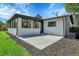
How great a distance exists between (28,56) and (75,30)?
4096mm

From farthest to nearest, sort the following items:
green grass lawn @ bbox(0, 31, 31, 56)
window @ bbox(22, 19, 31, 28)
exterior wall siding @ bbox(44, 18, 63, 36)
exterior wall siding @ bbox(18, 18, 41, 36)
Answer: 1. exterior wall siding @ bbox(44, 18, 63, 36)
2. window @ bbox(22, 19, 31, 28)
3. exterior wall siding @ bbox(18, 18, 41, 36)
4. green grass lawn @ bbox(0, 31, 31, 56)

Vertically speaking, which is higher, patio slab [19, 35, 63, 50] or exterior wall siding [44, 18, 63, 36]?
exterior wall siding [44, 18, 63, 36]

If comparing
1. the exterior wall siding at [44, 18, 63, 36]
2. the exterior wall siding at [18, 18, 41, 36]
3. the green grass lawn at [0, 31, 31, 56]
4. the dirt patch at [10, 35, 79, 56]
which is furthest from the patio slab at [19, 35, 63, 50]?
the exterior wall siding at [44, 18, 63, 36]

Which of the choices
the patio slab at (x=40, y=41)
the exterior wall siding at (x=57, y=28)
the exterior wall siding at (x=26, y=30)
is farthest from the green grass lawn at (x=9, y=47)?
the exterior wall siding at (x=57, y=28)

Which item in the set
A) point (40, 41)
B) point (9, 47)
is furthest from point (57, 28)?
point (9, 47)

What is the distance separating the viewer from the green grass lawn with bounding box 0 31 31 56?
281 inches

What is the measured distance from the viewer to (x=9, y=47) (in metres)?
7.50

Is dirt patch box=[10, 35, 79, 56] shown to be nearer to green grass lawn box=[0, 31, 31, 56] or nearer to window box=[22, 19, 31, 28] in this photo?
green grass lawn box=[0, 31, 31, 56]

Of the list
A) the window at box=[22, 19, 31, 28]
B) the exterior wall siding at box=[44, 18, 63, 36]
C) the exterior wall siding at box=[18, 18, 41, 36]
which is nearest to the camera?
the exterior wall siding at box=[18, 18, 41, 36]

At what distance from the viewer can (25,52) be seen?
7164mm

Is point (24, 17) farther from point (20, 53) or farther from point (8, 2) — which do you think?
point (20, 53)

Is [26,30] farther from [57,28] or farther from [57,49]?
[57,28]

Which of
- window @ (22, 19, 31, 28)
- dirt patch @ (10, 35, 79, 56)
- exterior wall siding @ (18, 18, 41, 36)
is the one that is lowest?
dirt patch @ (10, 35, 79, 56)

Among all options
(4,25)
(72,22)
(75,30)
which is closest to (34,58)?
(4,25)
